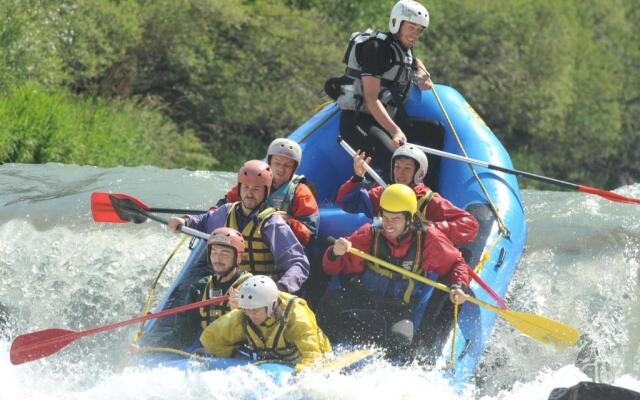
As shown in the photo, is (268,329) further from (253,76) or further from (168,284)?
(253,76)

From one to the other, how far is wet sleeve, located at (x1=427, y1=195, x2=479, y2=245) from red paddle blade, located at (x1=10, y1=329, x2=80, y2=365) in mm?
1838

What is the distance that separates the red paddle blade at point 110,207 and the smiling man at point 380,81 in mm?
1304

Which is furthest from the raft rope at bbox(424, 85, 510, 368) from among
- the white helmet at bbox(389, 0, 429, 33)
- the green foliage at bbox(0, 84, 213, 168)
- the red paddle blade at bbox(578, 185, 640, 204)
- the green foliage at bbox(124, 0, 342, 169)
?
the green foliage at bbox(124, 0, 342, 169)

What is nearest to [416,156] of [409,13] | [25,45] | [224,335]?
[409,13]

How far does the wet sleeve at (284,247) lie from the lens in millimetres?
5777

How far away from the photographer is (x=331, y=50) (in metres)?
14.9

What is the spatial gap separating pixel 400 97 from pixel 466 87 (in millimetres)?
11005

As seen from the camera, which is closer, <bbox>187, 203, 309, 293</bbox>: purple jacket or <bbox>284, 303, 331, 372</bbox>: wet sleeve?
<bbox>284, 303, 331, 372</bbox>: wet sleeve

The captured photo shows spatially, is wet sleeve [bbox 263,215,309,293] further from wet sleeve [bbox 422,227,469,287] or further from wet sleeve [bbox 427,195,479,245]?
wet sleeve [bbox 427,195,479,245]

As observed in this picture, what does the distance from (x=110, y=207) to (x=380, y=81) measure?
1638 millimetres

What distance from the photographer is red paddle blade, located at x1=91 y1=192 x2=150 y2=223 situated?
6754 millimetres

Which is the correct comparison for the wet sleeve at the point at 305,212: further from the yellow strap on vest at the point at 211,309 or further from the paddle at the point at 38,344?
the paddle at the point at 38,344

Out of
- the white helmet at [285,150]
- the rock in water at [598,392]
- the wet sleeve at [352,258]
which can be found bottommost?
the rock in water at [598,392]

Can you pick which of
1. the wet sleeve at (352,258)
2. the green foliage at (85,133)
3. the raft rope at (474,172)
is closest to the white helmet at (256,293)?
the wet sleeve at (352,258)
